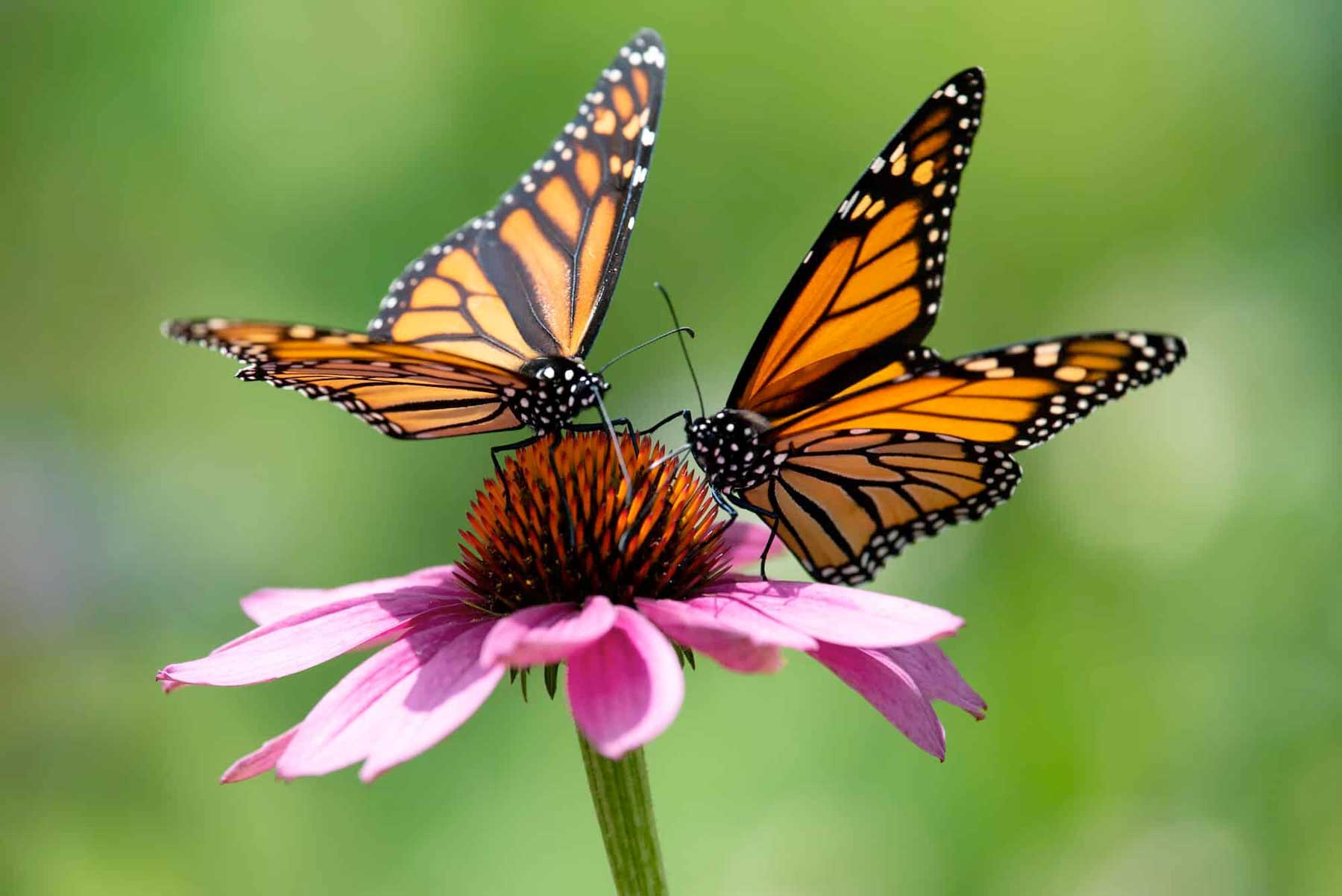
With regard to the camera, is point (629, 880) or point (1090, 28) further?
point (1090, 28)

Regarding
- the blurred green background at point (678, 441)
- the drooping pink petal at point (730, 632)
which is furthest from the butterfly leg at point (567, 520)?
the blurred green background at point (678, 441)

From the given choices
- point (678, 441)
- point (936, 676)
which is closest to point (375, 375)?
point (936, 676)

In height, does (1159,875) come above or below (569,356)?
below

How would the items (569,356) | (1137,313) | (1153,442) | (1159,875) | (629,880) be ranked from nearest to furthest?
(629,880)
(569,356)
(1159,875)
(1153,442)
(1137,313)

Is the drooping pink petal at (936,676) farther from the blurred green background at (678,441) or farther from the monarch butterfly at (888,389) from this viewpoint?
the blurred green background at (678,441)

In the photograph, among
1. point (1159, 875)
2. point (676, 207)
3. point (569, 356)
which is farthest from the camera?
point (676, 207)

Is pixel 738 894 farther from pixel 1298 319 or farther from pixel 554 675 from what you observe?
pixel 1298 319

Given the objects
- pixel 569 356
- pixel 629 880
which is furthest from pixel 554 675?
pixel 569 356
